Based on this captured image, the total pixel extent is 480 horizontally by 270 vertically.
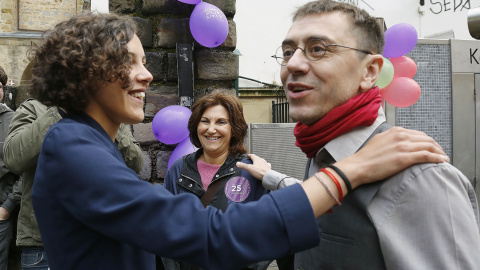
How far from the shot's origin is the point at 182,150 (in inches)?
123

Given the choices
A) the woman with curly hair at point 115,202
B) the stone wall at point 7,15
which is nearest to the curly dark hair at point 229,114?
the woman with curly hair at point 115,202

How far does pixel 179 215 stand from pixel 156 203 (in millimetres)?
68

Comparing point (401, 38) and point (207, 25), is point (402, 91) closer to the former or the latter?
point (401, 38)

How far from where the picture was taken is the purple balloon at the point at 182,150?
309cm

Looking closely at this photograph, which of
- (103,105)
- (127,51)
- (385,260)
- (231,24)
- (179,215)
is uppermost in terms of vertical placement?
(231,24)

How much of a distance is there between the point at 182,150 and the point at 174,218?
207cm

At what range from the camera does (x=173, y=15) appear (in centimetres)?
317

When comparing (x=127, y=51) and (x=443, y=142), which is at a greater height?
(x=127, y=51)

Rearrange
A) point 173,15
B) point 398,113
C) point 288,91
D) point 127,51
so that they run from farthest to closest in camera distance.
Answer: point 398,113
point 173,15
point 288,91
point 127,51

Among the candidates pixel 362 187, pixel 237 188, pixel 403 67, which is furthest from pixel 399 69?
pixel 362 187

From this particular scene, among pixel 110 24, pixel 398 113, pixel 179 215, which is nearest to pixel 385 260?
pixel 179 215

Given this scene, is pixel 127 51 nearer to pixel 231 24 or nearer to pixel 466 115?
pixel 231 24

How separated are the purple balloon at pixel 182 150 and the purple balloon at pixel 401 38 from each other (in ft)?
6.31

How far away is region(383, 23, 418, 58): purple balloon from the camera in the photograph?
343 cm
